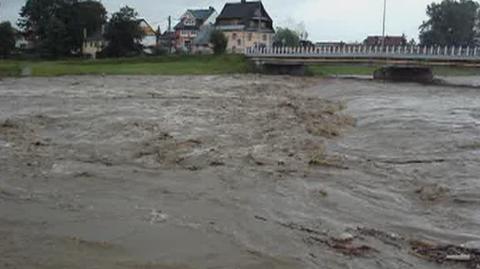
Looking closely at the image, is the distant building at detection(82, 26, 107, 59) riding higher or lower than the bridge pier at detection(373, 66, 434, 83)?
higher

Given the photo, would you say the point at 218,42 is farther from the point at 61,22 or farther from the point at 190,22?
the point at 190,22

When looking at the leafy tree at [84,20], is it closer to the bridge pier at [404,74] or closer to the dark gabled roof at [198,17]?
the dark gabled roof at [198,17]

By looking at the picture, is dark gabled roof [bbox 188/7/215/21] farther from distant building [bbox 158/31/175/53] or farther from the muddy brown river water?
the muddy brown river water

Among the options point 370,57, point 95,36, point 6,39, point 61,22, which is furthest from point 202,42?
point 370,57

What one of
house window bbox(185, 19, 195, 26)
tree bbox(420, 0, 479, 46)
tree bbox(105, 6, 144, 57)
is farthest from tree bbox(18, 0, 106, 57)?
tree bbox(420, 0, 479, 46)

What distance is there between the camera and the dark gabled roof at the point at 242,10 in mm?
118438

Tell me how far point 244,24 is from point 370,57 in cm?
4780

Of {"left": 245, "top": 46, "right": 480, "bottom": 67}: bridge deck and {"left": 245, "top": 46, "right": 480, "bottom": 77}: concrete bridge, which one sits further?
{"left": 245, "top": 46, "right": 480, "bottom": 77}: concrete bridge

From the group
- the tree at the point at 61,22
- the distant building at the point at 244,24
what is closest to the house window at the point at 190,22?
the distant building at the point at 244,24

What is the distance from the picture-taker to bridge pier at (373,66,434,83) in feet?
239

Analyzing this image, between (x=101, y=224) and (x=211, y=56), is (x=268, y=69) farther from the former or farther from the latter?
(x=101, y=224)

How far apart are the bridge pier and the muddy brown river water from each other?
44566 millimetres

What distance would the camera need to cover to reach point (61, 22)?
105m

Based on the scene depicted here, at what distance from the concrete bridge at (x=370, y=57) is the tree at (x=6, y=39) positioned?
39306mm
